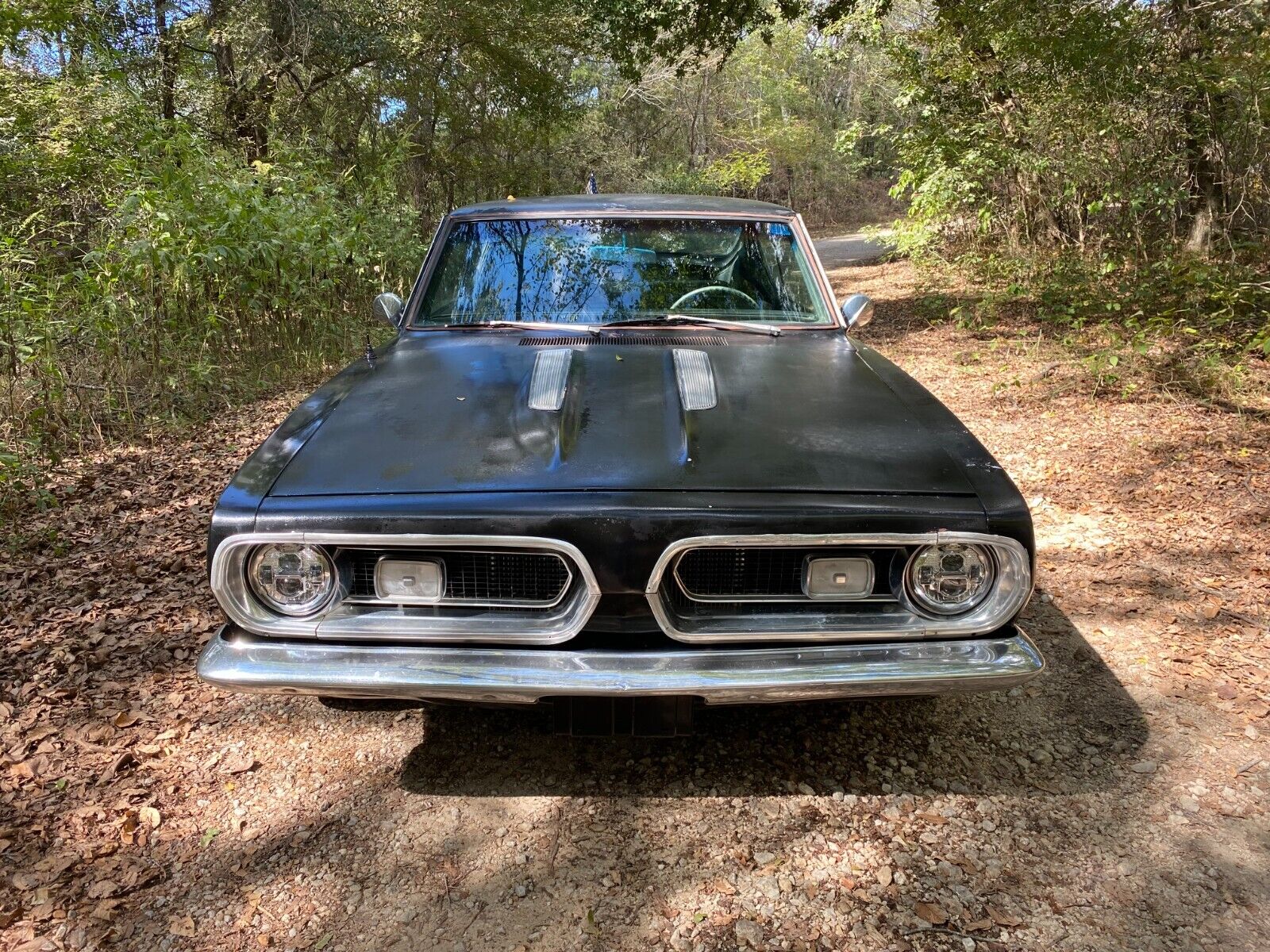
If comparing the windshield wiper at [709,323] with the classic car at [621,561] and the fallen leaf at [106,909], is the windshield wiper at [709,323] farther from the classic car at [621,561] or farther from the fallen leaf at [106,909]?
the fallen leaf at [106,909]

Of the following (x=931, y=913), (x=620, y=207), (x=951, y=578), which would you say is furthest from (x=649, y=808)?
(x=620, y=207)

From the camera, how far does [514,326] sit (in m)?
2.99

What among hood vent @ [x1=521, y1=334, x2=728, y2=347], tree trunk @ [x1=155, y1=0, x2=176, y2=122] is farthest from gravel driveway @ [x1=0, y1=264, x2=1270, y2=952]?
tree trunk @ [x1=155, y1=0, x2=176, y2=122]

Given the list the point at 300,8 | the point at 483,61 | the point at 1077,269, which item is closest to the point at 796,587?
the point at 1077,269

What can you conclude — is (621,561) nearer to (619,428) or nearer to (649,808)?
(619,428)

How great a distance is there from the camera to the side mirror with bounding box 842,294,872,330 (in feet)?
10.3

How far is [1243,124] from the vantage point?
297 inches

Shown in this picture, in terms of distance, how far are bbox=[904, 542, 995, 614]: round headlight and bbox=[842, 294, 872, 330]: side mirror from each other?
1.38m

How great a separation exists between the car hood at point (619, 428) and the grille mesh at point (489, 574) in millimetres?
172

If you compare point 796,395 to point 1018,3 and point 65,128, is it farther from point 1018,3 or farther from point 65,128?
point 65,128

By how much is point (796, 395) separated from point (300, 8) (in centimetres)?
1289

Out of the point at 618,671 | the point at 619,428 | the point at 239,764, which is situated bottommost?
the point at 239,764

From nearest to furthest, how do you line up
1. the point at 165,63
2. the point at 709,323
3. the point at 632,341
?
1. the point at 632,341
2. the point at 709,323
3. the point at 165,63

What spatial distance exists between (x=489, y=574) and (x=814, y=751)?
1119 millimetres
